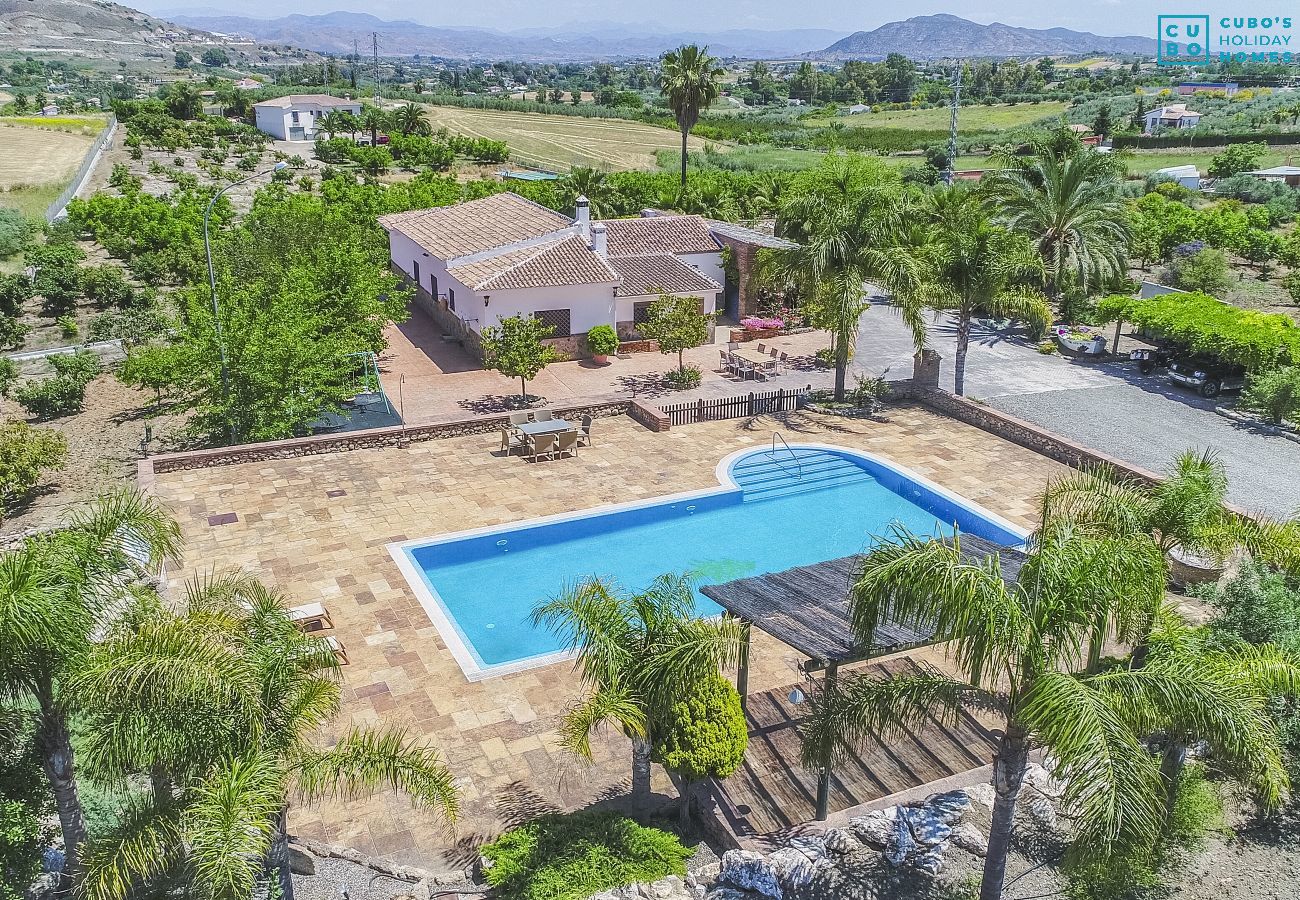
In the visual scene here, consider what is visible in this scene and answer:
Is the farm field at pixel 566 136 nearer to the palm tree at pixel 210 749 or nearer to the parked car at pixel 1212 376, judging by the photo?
the parked car at pixel 1212 376

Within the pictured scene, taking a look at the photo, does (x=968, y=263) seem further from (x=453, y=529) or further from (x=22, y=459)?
(x=22, y=459)

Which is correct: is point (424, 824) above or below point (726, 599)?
below

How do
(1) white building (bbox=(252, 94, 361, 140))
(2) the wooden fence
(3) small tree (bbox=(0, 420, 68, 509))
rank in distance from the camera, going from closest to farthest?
(3) small tree (bbox=(0, 420, 68, 509))
(2) the wooden fence
(1) white building (bbox=(252, 94, 361, 140))

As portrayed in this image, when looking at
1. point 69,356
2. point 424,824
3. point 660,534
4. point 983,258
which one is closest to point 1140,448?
point 983,258

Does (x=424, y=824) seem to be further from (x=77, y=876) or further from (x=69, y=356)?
(x=69, y=356)

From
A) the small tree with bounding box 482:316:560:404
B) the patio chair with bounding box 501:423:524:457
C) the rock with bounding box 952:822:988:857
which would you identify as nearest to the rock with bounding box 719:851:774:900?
the rock with bounding box 952:822:988:857

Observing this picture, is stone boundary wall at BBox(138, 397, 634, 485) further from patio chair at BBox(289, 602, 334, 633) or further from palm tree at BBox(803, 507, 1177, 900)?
palm tree at BBox(803, 507, 1177, 900)

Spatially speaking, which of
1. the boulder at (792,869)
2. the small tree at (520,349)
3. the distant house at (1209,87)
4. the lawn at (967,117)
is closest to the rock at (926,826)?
the boulder at (792,869)
